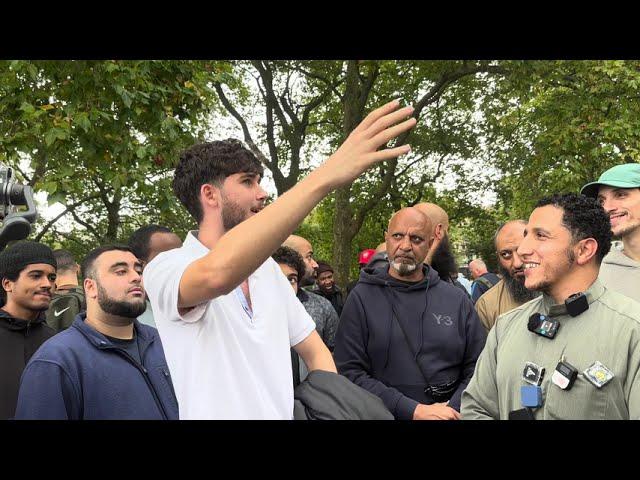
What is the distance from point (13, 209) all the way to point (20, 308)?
7.63ft

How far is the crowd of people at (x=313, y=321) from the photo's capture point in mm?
2012

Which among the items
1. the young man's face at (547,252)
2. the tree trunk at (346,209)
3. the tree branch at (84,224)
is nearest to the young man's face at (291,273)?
the young man's face at (547,252)

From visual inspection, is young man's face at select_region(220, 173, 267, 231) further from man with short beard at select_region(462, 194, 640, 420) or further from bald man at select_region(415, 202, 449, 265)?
bald man at select_region(415, 202, 449, 265)

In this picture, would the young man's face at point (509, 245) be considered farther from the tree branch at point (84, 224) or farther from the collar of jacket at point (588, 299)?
the tree branch at point (84, 224)

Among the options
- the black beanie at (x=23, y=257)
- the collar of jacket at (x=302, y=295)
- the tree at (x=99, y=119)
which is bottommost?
the collar of jacket at (x=302, y=295)

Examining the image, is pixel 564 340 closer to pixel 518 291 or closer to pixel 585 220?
pixel 585 220

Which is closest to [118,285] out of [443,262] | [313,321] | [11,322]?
[11,322]

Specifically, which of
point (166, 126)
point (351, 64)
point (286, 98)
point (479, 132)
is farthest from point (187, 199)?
point (479, 132)

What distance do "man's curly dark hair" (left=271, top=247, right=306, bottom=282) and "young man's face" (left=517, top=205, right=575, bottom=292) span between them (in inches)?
91.4

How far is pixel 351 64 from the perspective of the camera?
18.0 metres

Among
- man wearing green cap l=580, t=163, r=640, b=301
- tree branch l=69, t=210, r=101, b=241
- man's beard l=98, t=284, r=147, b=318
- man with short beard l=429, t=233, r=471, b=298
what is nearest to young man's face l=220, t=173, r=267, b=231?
man's beard l=98, t=284, r=147, b=318
